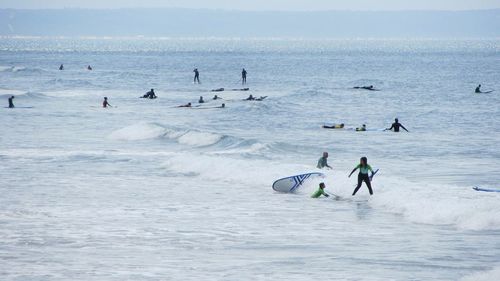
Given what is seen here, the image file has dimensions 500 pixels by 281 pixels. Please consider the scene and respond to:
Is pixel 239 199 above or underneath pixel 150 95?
above

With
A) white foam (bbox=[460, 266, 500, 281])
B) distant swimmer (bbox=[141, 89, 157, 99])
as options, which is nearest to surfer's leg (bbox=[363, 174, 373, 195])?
white foam (bbox=[460, 266, 500, 281])

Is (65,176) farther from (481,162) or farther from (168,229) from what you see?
(481,162)

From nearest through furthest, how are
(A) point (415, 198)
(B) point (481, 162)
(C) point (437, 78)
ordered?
1. (A) point (415, 198)
2. (B) point (481, 162)
3. (C) point (437, 78)

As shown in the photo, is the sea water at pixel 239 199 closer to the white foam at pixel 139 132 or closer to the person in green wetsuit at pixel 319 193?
the white foam at pixel 139 132

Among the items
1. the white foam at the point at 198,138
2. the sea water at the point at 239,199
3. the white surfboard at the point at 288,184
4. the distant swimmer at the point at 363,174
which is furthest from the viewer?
the white foam at the point at 198,138

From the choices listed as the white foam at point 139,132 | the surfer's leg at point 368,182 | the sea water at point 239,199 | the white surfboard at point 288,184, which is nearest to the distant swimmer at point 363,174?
the surfer's leg at point 368,182

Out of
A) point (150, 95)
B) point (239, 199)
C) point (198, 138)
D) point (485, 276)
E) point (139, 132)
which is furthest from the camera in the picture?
point (150, 95)

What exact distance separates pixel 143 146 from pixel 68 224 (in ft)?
75.5

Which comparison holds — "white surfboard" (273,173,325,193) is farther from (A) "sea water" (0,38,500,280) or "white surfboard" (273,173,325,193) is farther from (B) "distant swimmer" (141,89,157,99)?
(B) "distant swimmer" (141,89,157,99)

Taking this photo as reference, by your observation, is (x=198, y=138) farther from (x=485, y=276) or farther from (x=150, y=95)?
(x=150, y=95)

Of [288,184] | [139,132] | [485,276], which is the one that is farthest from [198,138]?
[485,276]

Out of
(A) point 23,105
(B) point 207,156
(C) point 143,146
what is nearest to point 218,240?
(B) point 207,156

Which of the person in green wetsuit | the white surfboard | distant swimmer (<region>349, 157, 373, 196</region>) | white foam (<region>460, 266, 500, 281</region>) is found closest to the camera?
white foam (<region>460, 266, 500, 281</region>)

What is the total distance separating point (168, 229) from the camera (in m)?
25.3
